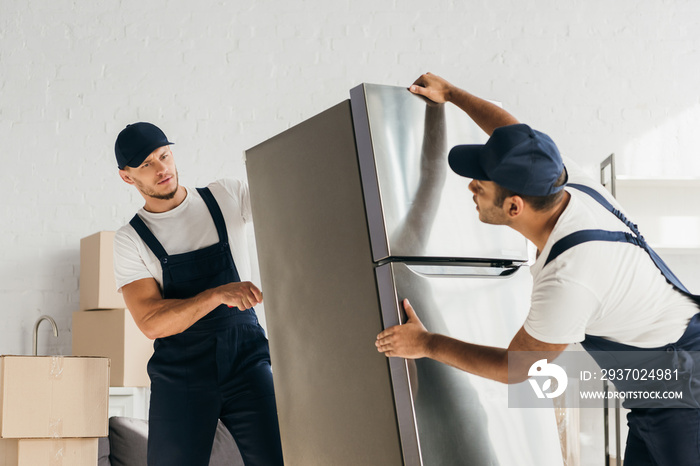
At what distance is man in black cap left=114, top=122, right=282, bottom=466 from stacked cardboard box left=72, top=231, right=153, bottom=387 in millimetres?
1118

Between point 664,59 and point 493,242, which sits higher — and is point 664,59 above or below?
A: above

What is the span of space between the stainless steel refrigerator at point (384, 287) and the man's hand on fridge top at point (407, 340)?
0.03 metres

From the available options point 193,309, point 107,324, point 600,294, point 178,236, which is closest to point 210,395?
point 193,309

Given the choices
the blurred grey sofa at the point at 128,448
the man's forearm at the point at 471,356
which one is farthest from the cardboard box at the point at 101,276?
the man's forearm at the point at 471,356

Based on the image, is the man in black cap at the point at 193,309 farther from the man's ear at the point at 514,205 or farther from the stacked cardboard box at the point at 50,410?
the man's ear at the point at 514,205

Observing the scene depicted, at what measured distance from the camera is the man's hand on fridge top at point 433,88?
176cm

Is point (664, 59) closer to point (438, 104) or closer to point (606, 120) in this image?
point (606, 120)

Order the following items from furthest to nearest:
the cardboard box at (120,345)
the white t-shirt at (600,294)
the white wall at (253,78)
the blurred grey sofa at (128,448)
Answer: the white wall at (253,78) < the cardboard box at (120,345) < the blurred grey sofa at (128,448) < the white t-shirt at (600,294)

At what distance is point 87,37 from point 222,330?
2.53 meters

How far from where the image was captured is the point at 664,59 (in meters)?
4.05

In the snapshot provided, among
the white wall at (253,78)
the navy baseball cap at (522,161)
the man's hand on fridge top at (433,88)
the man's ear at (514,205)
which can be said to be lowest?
the man's ear at (514,205)

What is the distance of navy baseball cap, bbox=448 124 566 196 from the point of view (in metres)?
1.40

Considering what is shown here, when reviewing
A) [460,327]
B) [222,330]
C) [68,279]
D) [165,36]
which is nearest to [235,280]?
[222,330]

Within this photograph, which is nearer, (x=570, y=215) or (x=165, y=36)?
(x=570, y=215)
